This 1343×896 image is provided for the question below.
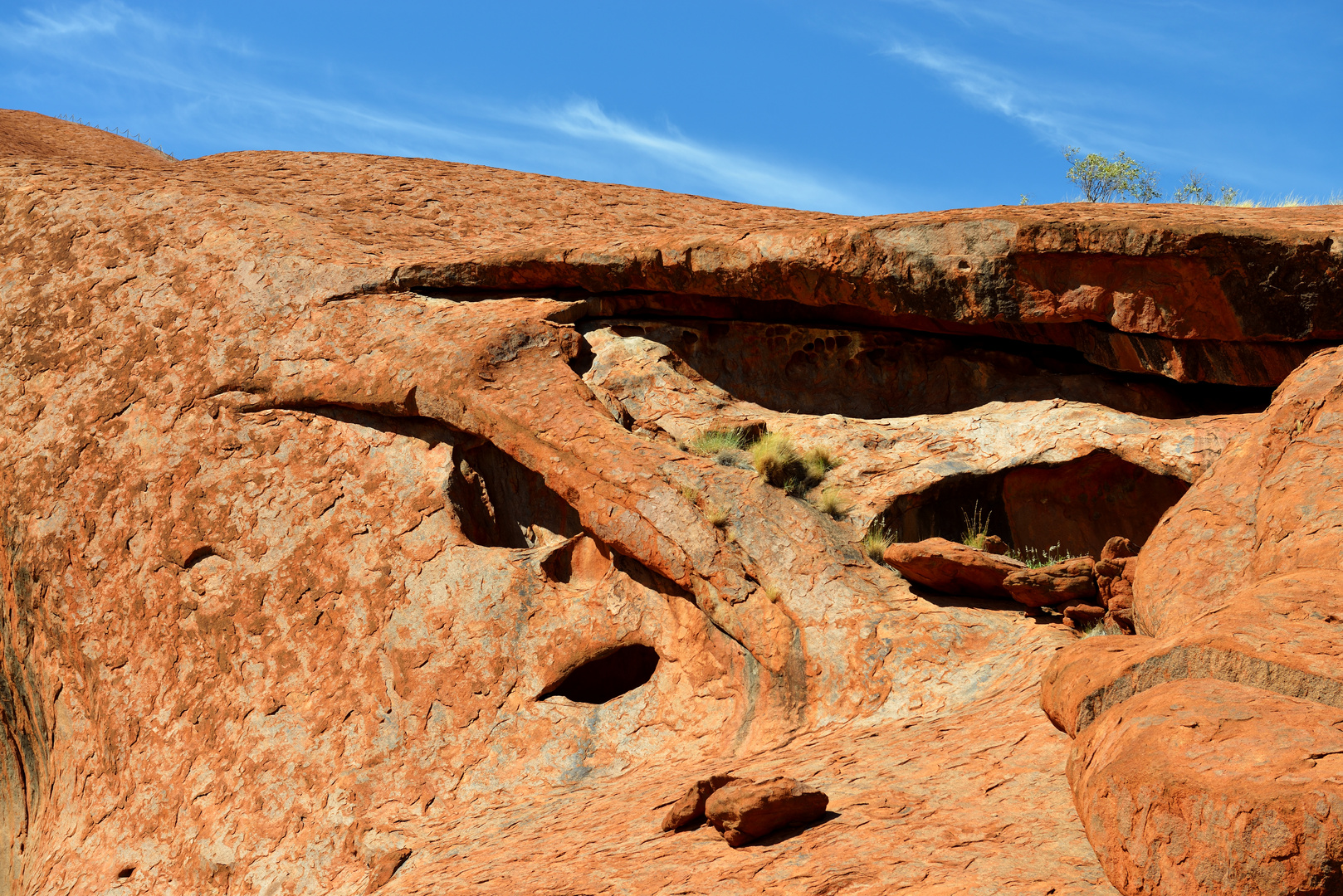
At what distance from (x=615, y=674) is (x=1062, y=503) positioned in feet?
13.3

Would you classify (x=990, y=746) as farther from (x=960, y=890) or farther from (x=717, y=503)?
(x=717, y=503)

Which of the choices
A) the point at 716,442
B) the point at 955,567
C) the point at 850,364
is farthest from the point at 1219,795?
the point at 850,364

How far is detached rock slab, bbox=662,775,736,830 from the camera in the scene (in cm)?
516

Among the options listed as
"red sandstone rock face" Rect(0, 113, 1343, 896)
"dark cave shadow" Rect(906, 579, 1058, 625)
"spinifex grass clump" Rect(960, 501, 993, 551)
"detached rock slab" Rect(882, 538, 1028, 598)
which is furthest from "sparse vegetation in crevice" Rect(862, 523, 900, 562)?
"spinifex grass clump" Rect(960, 501, 993, 551)

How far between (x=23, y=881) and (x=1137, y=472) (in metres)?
9.66

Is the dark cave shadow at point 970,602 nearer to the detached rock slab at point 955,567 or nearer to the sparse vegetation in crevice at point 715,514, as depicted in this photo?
the detached rock slab at point 955,567

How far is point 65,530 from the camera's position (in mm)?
8914

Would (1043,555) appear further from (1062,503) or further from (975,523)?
(975,523)

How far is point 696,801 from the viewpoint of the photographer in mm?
5152

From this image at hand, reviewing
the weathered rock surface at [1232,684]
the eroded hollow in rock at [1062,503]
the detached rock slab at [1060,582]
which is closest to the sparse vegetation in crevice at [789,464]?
the eroded hollow in rock at [1062,503]

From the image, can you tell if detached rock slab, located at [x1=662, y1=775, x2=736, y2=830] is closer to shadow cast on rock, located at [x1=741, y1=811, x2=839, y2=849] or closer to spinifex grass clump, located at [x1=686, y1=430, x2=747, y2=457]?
shadow cast on rock, located at [x1=741, y1=811, x2=839, y2=849]

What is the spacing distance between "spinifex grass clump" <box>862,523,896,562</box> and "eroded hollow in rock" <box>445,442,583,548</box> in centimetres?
231

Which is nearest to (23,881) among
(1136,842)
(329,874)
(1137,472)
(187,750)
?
(187,750)

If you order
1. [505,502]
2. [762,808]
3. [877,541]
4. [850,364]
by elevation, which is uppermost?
[850,364]
